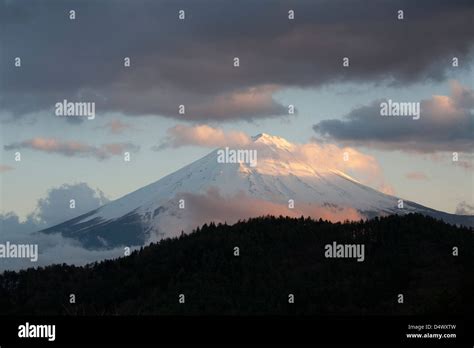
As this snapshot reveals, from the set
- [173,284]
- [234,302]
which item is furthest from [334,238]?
[173,284]

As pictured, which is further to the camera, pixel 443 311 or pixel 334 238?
pixel 334 238

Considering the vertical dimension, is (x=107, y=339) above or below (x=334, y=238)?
below

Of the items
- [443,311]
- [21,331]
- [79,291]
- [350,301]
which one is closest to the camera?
[21,331]

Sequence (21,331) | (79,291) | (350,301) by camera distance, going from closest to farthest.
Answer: (21,331) < (79,291) < (350,301)

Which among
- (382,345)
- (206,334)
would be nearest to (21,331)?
(206,334)

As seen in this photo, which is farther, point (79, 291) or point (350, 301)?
point (350, 301)

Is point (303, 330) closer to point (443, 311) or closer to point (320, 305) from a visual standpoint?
point (443, 311)

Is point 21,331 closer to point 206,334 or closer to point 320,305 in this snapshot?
point 206,334

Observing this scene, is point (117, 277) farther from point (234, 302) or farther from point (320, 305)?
point (320, 305)

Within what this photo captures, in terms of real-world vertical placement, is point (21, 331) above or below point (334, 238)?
below
